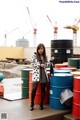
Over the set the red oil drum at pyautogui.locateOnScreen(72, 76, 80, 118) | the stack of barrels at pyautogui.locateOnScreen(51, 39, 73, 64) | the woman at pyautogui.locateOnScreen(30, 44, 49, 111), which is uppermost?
the stack of barrels at pyautogui.locateOnScreen(51, 39, 73, 64)

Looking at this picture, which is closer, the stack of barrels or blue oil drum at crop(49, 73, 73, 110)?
blue oil drum at crop(49, 73, 73, 110)

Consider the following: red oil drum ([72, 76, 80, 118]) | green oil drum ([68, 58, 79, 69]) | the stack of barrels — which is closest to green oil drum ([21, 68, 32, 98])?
green oil drum ([68, 58, 79, 69])

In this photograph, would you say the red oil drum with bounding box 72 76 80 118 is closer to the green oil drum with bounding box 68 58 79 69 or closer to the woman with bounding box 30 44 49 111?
the woman with bounding box 30 44 49 111

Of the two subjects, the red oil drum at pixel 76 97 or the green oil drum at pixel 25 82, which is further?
the green oil drum at pixel 25 82

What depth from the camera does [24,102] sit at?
18.2 ft

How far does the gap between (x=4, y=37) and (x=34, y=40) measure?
259cm

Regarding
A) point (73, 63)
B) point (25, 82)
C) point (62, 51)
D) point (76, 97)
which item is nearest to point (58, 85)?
point (76, 97)

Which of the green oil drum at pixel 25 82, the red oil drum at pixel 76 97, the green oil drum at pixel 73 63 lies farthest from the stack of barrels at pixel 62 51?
the red oil drum at pixel 76 97

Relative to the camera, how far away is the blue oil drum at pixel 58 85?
4906mm

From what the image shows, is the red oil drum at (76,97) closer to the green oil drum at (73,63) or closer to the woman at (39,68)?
the woman at (39,68)

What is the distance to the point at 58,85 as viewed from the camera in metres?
4.93

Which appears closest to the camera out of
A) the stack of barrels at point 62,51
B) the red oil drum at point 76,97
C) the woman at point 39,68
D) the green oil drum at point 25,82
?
the red oil drum at point 76,97

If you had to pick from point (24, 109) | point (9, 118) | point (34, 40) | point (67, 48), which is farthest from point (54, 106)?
point (34, 40)

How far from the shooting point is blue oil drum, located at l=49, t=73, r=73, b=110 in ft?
16.1
